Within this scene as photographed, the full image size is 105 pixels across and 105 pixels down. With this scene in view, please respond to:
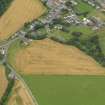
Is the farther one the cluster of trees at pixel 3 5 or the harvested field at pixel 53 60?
the cluster of trees at pixel 3 5

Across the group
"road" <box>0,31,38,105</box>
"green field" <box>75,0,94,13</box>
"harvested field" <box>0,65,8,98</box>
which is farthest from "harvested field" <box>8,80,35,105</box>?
"green field" <box>75,0,94,13</box>

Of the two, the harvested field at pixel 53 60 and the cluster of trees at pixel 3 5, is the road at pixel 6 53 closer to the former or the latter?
the harvested field at pixel 53 60

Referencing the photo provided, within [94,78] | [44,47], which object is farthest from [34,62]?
[94,78]

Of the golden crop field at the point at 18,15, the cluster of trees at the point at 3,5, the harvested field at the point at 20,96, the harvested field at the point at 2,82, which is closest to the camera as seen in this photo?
the harvested field at the point at 20,96

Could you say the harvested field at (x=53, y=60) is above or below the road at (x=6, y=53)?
below

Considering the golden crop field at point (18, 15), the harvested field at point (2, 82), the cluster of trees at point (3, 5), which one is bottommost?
the harvested field at point (2, 82)

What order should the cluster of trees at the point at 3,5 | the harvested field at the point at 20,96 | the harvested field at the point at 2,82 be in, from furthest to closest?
the cluster of trees at the point at 3,5, the harvested field at the point at 2,82, the harvested field at the point at 20,96

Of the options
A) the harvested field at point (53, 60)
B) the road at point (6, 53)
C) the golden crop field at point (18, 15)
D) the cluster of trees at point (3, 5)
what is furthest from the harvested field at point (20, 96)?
the cluster of trees at point (3, 5)
